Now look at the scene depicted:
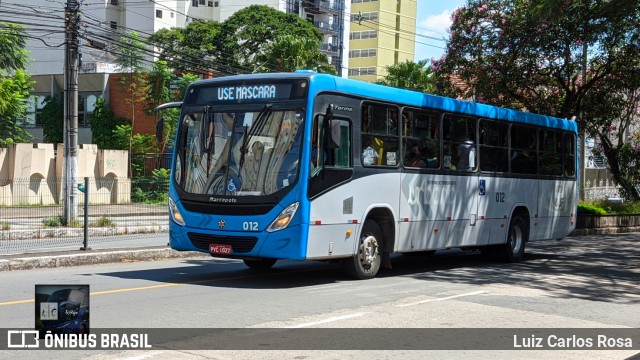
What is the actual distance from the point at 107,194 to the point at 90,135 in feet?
102

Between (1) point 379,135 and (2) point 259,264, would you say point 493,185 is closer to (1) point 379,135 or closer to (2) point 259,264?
(1) point 379,135

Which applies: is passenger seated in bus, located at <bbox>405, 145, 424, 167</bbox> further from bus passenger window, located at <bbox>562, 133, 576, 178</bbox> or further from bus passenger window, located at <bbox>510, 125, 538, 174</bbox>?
bus passenger window, located at <bbox>562, 133, 576, 178</bbox>

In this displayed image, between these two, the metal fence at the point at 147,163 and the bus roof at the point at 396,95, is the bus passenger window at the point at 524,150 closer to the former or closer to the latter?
the bus roof at the point at 396,95

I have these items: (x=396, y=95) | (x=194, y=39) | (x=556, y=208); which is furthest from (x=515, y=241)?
(x=194, y=39)

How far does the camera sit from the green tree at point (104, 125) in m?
52.8

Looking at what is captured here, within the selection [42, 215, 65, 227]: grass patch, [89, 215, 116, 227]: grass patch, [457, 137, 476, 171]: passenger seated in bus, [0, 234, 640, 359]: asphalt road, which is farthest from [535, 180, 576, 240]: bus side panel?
[42, 215, 65, 227]: grass patch

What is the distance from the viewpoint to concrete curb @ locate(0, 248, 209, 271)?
46.4 feet

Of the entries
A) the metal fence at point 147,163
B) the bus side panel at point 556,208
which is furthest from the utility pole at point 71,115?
the metal fence at point 147,163

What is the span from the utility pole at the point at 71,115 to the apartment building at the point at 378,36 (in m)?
65.8

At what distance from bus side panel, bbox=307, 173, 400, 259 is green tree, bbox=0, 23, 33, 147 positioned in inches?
1359

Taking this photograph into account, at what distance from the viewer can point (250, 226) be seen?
11945 mm

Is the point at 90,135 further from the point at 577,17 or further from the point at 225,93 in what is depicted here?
the point at 225,93

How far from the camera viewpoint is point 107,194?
83.2 ft

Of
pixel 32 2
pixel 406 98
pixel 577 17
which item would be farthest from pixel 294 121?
pixel 32 2
